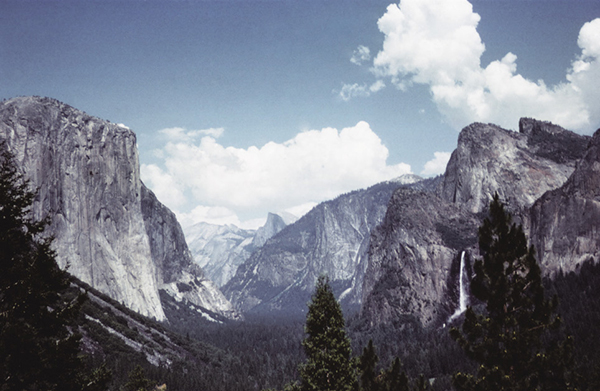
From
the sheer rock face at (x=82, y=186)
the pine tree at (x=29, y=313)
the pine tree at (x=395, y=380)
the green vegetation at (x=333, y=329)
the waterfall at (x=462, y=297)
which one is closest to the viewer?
the pine tree at (x=29, y=313)

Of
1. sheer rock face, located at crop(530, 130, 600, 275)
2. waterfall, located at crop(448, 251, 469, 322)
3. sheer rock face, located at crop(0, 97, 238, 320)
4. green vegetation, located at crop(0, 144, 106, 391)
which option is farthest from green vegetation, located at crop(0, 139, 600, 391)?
waterfall, located at crop(448, 251, 469, 322)

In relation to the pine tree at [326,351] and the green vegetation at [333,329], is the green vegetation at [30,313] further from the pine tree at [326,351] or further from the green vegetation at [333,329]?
the pine tree at [326,351]

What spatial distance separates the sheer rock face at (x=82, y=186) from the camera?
518ft

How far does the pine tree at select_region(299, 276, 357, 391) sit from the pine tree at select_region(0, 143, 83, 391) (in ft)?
41.8

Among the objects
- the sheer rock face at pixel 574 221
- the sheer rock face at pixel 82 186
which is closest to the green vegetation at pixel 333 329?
the sheer rock face at pixel 574 221

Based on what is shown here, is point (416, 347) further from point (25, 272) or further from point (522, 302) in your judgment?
point (25, 272)

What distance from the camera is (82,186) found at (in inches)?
6900

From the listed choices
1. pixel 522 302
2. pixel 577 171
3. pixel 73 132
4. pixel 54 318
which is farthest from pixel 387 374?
pixel 73 132

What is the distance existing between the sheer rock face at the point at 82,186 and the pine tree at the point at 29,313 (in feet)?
506

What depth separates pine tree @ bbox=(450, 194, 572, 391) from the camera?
21078 millimetres

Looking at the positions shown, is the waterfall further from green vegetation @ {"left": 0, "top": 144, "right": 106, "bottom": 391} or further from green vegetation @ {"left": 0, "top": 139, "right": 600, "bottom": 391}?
green vegetation @ {"left": 0, "top": 144, "right": 106, "bottom": 391}

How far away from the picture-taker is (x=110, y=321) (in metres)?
136

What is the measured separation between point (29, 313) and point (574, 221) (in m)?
173

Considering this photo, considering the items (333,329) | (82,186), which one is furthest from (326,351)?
(82,186)
